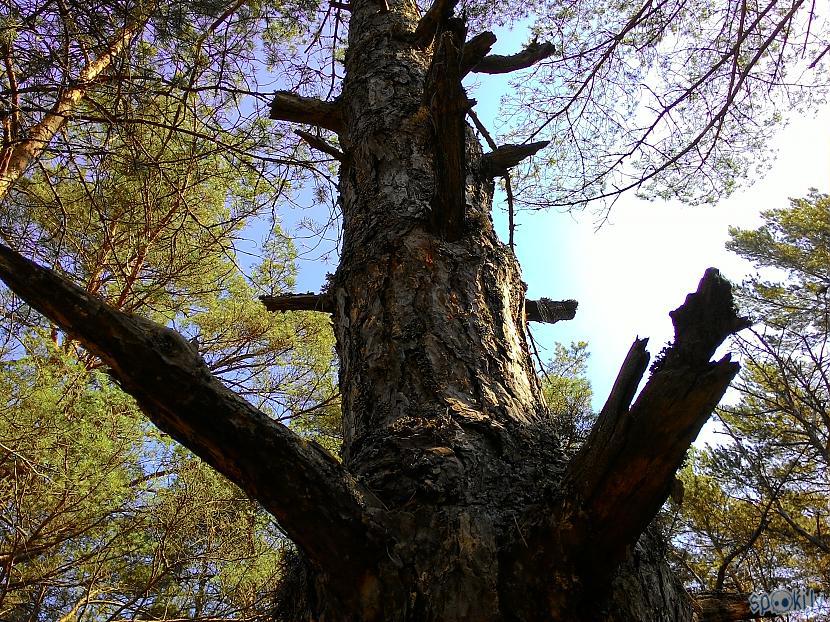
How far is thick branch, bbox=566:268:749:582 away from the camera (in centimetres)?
81

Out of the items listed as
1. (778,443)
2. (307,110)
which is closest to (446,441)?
(307,110)

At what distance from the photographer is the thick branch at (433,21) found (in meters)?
2.18

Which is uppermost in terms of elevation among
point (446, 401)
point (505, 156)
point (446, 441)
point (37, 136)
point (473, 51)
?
point (37, 136)

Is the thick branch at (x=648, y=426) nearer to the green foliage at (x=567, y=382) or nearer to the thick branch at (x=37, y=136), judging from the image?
the green foliage at (x=567, y=382)

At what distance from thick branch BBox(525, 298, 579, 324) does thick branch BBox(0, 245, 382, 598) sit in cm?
135

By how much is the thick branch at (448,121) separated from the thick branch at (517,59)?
132 cm

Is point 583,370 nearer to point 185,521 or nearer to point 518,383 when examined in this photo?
point 185,521

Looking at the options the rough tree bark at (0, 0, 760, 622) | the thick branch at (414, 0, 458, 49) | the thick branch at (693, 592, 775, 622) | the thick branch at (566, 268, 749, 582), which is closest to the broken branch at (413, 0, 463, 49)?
the thick branch at (414, 0, 458, 49)

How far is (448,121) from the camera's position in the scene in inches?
57.4

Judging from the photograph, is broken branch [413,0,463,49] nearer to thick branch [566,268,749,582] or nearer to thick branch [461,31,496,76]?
thick branch [461,31,496,76]

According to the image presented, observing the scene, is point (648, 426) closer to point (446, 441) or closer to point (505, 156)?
point (446, 441)

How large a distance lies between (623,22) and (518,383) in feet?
9.67

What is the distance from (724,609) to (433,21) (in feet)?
7.29

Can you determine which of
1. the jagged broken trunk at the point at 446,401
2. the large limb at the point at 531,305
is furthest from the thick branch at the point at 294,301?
the jagged broken trunk at the point at 446,401
